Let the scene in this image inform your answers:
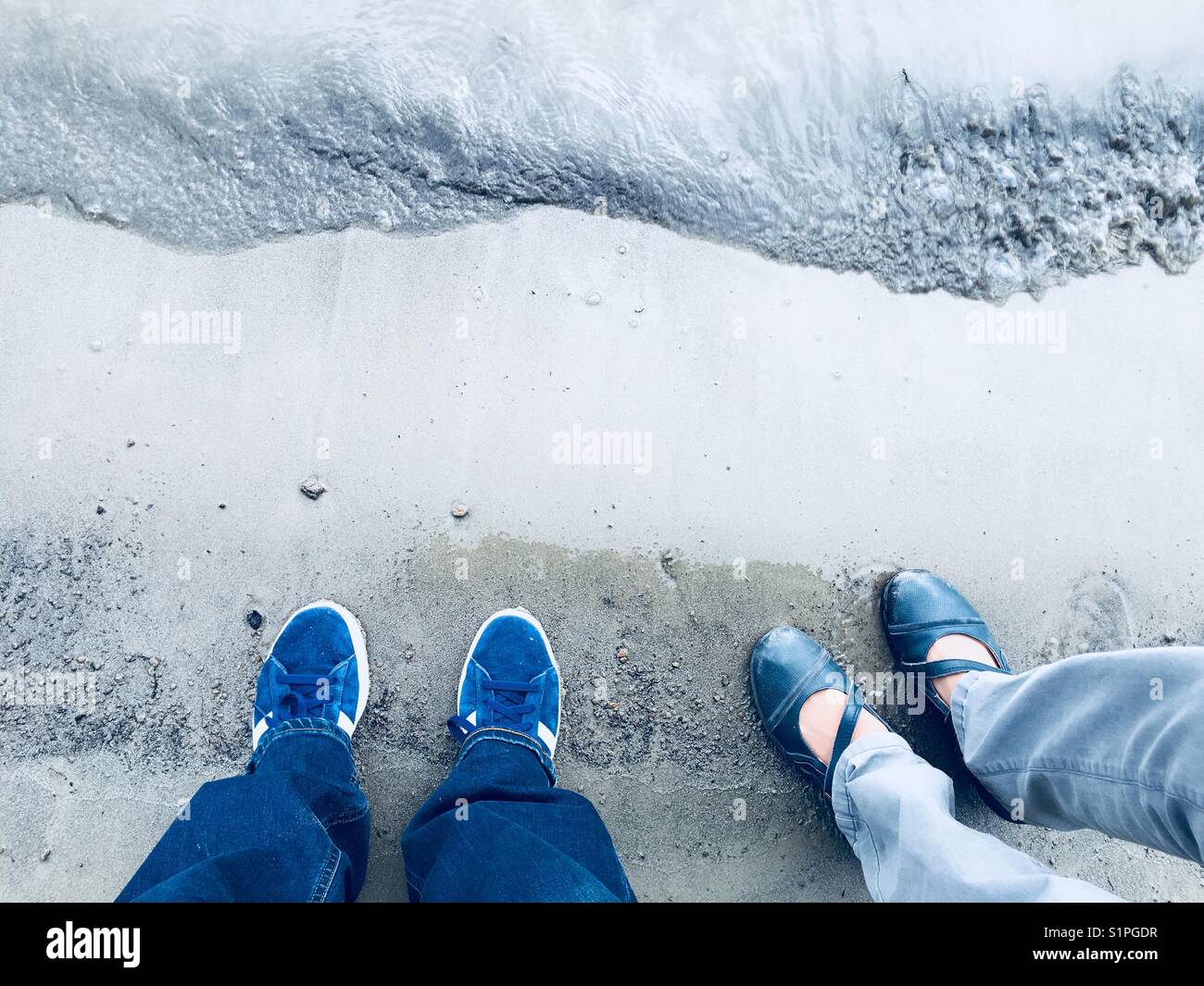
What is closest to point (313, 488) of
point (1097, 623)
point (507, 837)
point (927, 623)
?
point (507, 837)

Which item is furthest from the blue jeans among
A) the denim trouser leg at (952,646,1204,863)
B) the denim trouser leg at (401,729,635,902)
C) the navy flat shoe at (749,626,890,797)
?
the denim trouser leg at (952,646,1204,863)

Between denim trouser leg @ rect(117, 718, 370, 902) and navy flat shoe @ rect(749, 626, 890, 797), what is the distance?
1086 mm

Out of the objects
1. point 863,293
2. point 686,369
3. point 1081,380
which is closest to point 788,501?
point 686,369

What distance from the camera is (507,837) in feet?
5.26

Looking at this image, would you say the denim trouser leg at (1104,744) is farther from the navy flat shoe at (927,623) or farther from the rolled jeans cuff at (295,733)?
the rolled jeans cuff at (295,733)

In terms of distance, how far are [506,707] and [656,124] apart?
1732mm

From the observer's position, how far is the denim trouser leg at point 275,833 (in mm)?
1479

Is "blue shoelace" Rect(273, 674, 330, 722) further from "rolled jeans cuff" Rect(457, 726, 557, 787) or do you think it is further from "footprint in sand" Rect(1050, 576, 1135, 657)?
"footprint in sand" Rect(1050, 576, 1135, 657)

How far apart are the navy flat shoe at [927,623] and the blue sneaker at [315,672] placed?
1.48 m

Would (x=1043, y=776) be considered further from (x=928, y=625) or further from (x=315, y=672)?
(x=315, y=672)

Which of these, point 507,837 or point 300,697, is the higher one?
point 300,697

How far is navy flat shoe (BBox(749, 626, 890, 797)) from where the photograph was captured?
1.96m

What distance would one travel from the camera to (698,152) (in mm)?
2174

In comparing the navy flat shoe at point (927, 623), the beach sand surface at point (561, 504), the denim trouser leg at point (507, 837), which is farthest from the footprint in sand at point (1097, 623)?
the denim trouser leg at point (507, 837)
